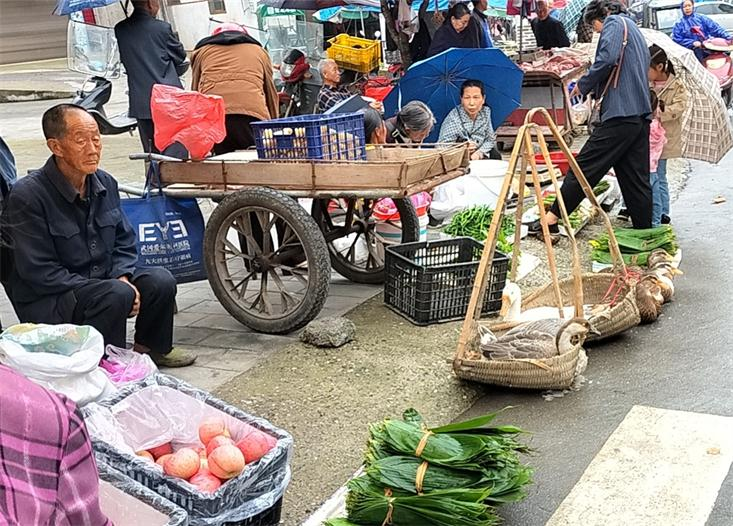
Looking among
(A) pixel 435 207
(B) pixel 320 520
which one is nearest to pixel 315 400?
(B) pixel 320 520

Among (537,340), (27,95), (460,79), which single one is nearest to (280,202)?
(537,340)

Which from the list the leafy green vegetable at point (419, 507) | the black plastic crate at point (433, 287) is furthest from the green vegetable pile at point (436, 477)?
the black plastic crate at point (433, 287)

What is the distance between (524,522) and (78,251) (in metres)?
2.49

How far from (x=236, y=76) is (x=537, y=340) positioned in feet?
10.3

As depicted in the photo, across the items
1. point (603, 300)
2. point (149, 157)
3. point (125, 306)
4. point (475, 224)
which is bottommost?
point (603, 300)

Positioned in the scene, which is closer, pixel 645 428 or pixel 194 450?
pixel 194 450

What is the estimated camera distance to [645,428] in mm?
4160

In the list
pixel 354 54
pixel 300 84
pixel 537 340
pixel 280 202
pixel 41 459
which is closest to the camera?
pixel 41 459

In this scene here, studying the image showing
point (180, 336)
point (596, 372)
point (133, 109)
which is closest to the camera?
point (596, 372)

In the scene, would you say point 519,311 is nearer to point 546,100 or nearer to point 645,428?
point 645,428

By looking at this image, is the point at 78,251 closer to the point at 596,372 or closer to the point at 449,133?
the point at 596,372

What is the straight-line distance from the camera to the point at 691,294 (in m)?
6.02

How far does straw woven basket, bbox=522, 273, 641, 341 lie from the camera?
5.10 m

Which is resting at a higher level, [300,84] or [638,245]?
[300,84]
